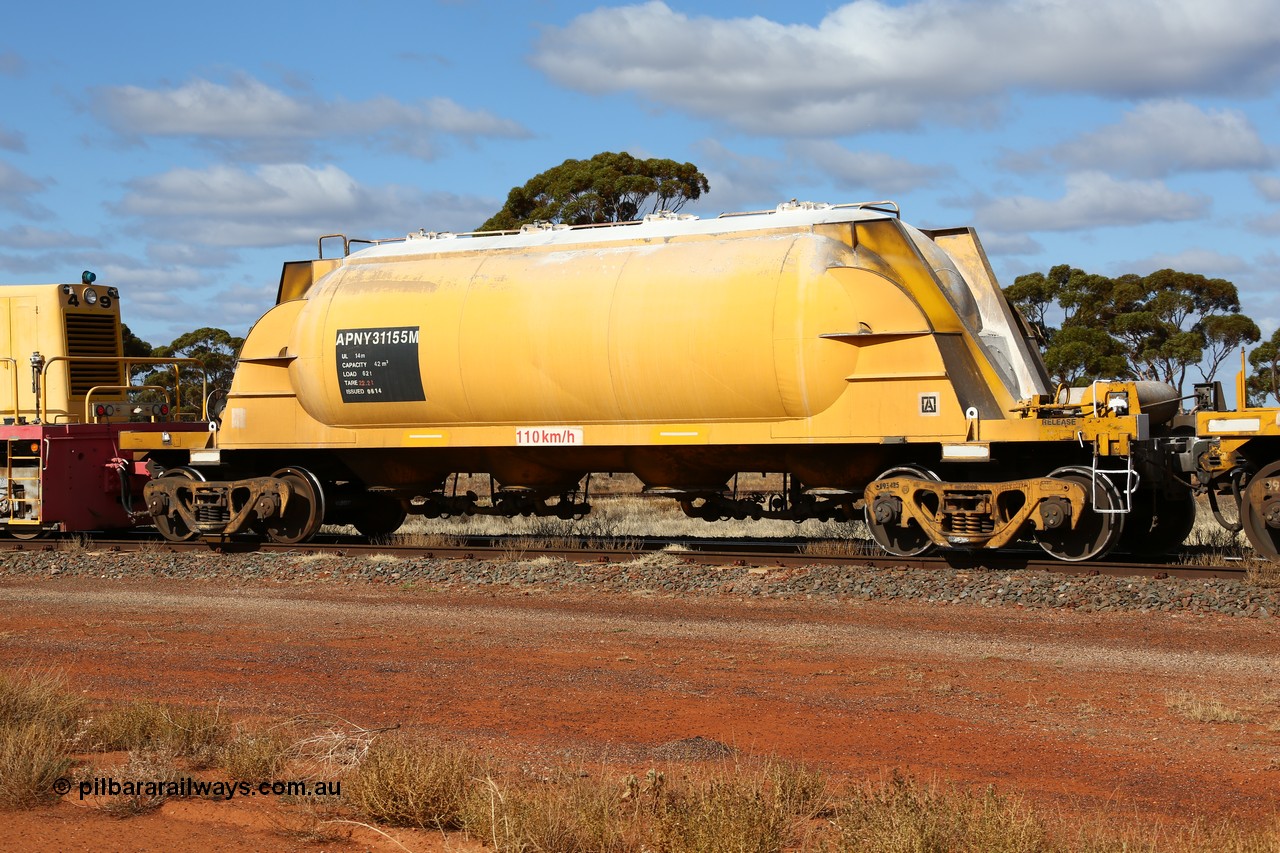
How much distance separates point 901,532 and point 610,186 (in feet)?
99.1

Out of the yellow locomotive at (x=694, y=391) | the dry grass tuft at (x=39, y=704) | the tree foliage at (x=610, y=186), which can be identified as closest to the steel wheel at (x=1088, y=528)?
the yellow locomotive at (x=694, y=391)

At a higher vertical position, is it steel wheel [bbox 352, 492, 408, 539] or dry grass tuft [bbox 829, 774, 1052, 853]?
steel wheel [bbox 352, 492, 408, 539]

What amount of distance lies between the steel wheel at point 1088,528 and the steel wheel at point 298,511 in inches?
359

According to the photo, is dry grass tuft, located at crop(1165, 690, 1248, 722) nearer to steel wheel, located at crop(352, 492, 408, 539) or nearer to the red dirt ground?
the red dirt ground

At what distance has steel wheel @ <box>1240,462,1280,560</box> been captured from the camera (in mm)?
13375

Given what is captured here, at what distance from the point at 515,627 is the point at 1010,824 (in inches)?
268

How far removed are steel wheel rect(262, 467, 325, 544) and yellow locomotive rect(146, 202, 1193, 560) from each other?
0.04 m

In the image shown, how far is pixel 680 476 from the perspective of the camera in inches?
638

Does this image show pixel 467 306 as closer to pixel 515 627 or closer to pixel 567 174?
pixel 515 627

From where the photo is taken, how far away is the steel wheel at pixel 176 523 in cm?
1830

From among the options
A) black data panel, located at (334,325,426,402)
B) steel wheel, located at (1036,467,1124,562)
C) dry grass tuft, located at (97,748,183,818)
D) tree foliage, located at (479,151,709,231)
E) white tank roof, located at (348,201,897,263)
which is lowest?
dry grass tuft, located at (97,748,183,818)

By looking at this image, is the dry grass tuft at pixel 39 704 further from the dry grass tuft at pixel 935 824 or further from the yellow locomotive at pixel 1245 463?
the yellow locomotive at pixel 1245 463

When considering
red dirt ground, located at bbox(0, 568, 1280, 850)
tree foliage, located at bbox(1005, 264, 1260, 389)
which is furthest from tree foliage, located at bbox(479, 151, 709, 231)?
red dirt ground, located at bbox(0, 568, 1280, 850)

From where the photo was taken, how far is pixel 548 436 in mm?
15930
